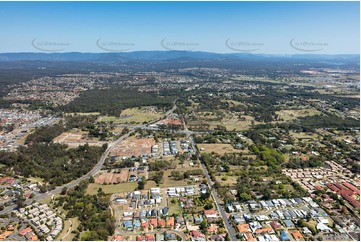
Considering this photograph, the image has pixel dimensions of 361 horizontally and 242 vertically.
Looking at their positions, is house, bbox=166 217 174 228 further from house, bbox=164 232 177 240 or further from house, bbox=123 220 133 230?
house, bbox=123 220 133 230

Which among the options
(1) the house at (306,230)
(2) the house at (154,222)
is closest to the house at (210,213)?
(2) the house at (154,222)

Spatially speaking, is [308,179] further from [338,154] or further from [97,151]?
[97,151]

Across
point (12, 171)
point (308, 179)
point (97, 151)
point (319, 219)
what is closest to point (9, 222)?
point (12, 171)

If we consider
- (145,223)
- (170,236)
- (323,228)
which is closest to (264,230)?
(323,228)

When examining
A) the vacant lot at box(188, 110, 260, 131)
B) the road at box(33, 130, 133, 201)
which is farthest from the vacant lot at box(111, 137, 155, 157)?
the vacant lot at box(188, 110, 260, 131)

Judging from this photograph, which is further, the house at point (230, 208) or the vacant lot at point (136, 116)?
the vacant lot at point (136, 116)

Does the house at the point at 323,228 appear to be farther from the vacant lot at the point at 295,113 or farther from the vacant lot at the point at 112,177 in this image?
the vacant lot at the point at 295,113
